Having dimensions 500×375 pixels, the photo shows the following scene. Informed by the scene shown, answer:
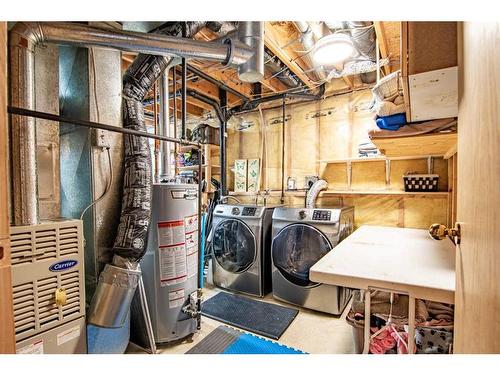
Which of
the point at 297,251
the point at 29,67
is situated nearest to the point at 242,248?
the point at 297,251

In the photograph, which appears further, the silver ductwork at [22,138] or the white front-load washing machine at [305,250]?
the white front-load washing machine at [305,250]

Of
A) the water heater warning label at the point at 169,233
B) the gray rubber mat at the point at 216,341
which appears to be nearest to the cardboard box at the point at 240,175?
the water heater warning label at the point at 169,233

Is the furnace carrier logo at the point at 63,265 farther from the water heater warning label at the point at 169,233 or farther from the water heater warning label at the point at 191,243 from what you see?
the water heater warning label at the point at 191,243

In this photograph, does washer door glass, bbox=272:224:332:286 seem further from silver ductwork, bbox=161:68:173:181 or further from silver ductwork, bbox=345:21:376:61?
silver ductwork, bbox=345:21:376:61

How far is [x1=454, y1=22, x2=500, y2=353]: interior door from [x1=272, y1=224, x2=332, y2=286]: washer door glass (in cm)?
174

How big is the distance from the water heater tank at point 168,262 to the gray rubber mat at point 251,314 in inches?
21.5

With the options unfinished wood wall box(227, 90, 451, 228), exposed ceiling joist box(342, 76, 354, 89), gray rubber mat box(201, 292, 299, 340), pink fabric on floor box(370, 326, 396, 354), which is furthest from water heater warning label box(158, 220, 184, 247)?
exposed ceiling joist box(342, 76, 354, 89)

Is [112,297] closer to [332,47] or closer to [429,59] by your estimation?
[429,59]

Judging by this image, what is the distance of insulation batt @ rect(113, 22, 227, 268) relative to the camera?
1.56 metres

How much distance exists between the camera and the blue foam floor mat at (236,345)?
6.09 feet

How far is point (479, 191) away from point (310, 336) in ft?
6.66
